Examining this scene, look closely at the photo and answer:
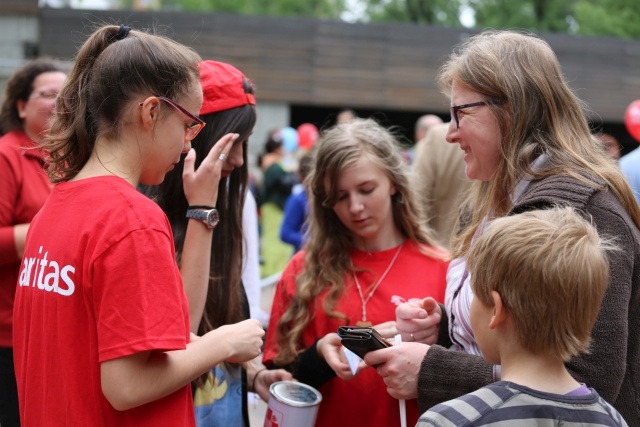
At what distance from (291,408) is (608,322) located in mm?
1123

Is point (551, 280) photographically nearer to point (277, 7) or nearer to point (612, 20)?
point (612, 20)

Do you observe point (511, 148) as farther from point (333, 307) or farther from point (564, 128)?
point (333, 307)

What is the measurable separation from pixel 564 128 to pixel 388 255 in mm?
1161

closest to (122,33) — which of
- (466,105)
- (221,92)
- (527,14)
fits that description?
(221,92)

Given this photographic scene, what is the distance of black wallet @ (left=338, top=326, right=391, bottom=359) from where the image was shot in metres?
2.32

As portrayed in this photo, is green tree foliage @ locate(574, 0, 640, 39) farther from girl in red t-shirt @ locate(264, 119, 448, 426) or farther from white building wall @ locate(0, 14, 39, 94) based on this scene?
girl in red t-shirt @ locate(264, 119, 448, 426)

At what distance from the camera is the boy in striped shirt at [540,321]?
5.75ft

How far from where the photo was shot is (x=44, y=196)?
3.65 meters

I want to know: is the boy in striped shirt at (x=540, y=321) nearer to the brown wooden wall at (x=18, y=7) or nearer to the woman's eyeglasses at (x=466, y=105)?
the woman's eyeglasses at (x=466, y=105)

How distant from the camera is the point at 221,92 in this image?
303 centimetres

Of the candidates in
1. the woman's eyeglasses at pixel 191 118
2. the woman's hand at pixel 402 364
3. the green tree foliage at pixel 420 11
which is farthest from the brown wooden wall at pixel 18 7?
the green tree foliage at pixel 420 11

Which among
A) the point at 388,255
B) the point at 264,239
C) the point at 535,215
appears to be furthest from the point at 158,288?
the point at 264,239

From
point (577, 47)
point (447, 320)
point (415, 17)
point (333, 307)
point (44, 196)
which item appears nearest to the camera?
point (447, 320)

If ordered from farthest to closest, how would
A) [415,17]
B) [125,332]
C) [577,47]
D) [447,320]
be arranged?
[415,17], [577,47], [447,320], [125,332]
